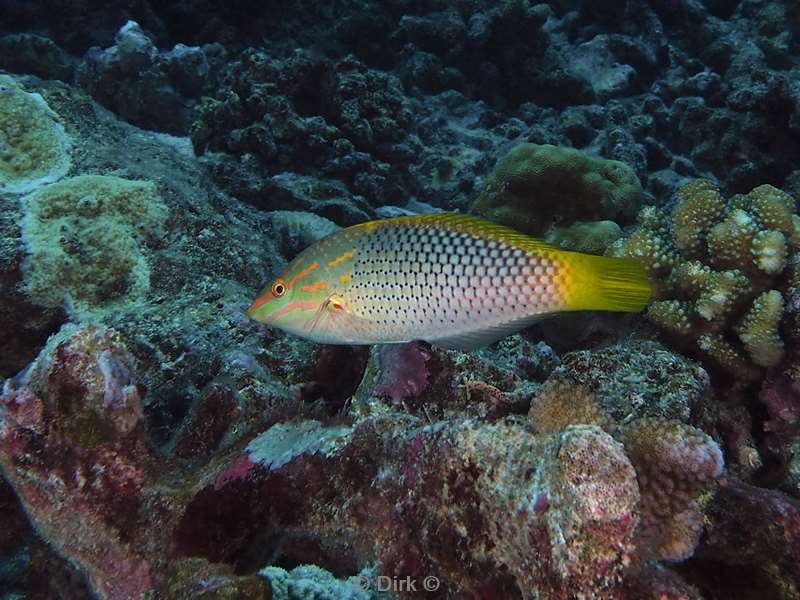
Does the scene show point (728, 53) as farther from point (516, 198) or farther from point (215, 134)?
point (215, 134)

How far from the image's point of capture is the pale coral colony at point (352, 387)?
2.02 metres

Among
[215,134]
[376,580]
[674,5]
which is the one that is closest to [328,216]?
[215,134]

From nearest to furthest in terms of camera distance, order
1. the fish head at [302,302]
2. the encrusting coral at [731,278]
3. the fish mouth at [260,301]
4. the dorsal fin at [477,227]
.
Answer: the dorsal fin at [477,227] → the fish head at [302,302] → the fish mouth at [260,301] → the encrusting coral at [731,278]

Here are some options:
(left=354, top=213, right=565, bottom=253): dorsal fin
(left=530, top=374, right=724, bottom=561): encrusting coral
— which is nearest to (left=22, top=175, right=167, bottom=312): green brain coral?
(left=354, top=213, right=565, bottom=253): dorsal fin

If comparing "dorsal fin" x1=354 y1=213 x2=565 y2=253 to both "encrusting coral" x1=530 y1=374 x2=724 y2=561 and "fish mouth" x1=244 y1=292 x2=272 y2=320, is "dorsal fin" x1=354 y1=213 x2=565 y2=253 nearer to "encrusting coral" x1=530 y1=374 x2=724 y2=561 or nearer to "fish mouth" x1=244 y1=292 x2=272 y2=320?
"fish mouth" x1=244 y1=292 x2=272 y2=320

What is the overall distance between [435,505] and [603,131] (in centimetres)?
1114

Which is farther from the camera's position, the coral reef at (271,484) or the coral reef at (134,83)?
the coral reef at (134,83)

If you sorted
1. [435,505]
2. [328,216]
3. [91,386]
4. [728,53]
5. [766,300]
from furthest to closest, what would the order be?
[728,53]
[328,216]
[766,300]
[91,386]
[435,505]

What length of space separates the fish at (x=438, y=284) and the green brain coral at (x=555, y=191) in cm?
391

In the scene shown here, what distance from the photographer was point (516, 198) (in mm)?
6770

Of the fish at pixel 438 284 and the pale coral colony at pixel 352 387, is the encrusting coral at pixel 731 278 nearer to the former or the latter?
the pale coral colony at pixel 352 387

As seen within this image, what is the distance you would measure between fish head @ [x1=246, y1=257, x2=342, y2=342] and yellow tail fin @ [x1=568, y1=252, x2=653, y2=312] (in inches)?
47.1

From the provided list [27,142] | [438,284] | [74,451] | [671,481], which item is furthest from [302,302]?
[27,142]

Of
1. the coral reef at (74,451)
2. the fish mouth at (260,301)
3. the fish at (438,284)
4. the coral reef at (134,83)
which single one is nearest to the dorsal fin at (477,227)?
the fish at (438,284)
